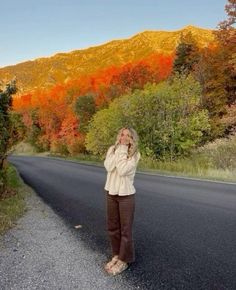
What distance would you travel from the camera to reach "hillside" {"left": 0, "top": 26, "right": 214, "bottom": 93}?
5241 inches

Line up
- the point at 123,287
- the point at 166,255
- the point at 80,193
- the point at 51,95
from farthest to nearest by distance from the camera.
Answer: the point at 51,95, the point at 80,193, the point at 166,255, the point at 123,287

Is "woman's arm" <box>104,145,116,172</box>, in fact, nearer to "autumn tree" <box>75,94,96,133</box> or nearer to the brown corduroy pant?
the brown corduroy pant

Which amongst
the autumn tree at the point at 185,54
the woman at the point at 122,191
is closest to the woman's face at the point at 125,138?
the woman at the point at 122,191

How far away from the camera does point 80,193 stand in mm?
15148

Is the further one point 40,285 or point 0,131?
point 0,131

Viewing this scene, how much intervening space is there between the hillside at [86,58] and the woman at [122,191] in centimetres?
11985

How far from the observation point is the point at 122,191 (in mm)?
5879

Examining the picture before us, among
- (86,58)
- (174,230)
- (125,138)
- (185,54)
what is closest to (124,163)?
(125,138)

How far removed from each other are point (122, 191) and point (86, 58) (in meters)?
153

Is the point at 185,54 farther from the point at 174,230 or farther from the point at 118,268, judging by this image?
the point at 118,268

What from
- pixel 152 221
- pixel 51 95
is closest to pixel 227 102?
pixel 152 221

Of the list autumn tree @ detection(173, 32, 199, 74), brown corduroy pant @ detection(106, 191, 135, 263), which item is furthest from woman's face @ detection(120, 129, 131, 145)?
autumn tree @ detection(173, 32, 199, 74)

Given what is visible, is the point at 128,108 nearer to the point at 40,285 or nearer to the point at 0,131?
the point at 0,131

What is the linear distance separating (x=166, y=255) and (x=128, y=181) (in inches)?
59.8
